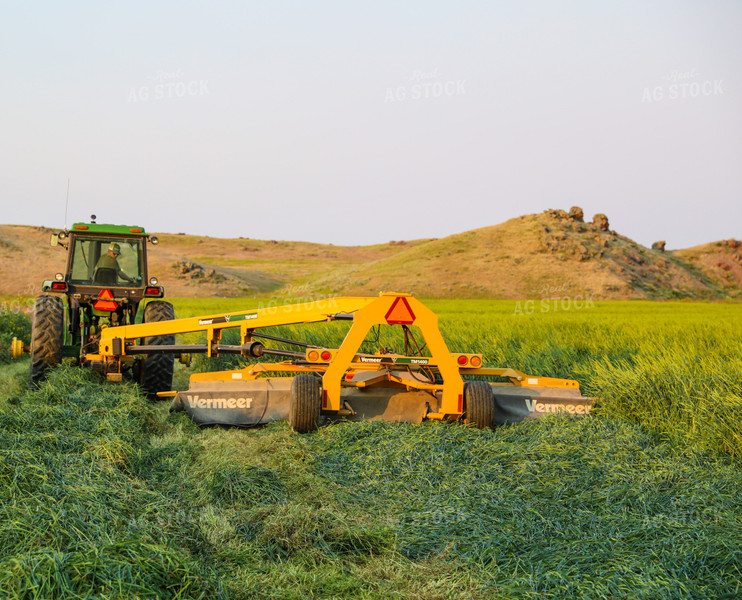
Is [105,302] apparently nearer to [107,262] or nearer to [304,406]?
[107,262]

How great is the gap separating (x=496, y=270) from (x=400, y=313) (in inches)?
2318

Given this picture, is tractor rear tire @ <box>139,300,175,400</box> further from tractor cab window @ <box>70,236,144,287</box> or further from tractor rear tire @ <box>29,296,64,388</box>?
tractor rear tire @ <box>29,296,64,388</box>

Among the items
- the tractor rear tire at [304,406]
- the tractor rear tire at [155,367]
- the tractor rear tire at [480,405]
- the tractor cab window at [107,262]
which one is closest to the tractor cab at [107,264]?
the tractor cab window at [107,262]

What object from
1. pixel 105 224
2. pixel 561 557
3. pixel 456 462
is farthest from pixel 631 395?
pixel 105 224

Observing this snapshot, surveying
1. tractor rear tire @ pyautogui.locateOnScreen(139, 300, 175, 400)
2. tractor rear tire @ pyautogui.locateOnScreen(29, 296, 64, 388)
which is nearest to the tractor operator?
tractor rear tire @ pyautogui.locateOnScreen(139, 300, 175, 400)

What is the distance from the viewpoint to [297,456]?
213 inches

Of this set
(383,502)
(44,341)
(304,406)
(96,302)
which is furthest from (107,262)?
(383,502)

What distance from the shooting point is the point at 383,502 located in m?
4.31

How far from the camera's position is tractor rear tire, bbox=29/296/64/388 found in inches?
312

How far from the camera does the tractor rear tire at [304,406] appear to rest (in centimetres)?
621

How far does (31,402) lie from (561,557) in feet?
Result: 18.3

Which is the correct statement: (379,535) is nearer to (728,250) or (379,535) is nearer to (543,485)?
(543,485)

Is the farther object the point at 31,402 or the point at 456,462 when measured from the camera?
the point at 31,402

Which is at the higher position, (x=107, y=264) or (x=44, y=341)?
(x=107, y=264)
